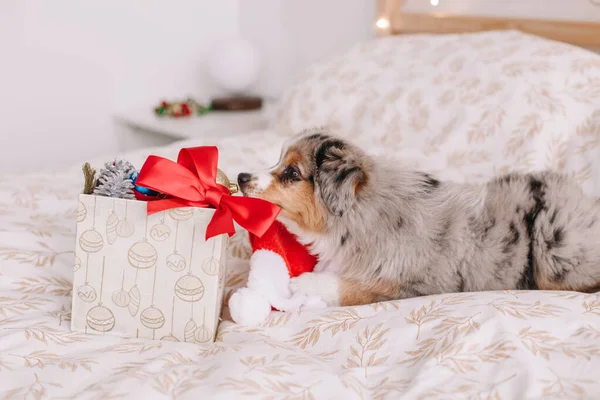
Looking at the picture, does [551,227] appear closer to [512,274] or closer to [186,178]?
[512,274]

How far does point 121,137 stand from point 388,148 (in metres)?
1.93

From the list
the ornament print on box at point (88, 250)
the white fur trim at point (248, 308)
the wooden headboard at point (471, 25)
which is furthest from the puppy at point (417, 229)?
the wooden headboard at point (471, 25)

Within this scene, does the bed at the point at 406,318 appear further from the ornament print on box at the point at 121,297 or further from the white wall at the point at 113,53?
the white wall at the point at 113,53

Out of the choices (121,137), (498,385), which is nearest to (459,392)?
(498,385)

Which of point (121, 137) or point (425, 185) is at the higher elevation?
point (121, 137)

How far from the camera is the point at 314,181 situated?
130 centimetres

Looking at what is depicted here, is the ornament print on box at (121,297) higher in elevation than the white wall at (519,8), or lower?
lower

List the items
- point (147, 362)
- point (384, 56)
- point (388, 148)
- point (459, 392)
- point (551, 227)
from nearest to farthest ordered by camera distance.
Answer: point (459, 392) < point (147, 362) < point (551, 227) < point (388, 148) < point (384, 56)

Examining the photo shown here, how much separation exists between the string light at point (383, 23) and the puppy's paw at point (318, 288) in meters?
1.81

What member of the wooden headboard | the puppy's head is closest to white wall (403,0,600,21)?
the wooden headboard

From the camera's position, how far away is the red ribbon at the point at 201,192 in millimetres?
1101

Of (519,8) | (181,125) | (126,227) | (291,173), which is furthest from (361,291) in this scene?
(181,125)

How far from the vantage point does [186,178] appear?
44.4 inches

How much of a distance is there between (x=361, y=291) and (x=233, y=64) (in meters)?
2.21
